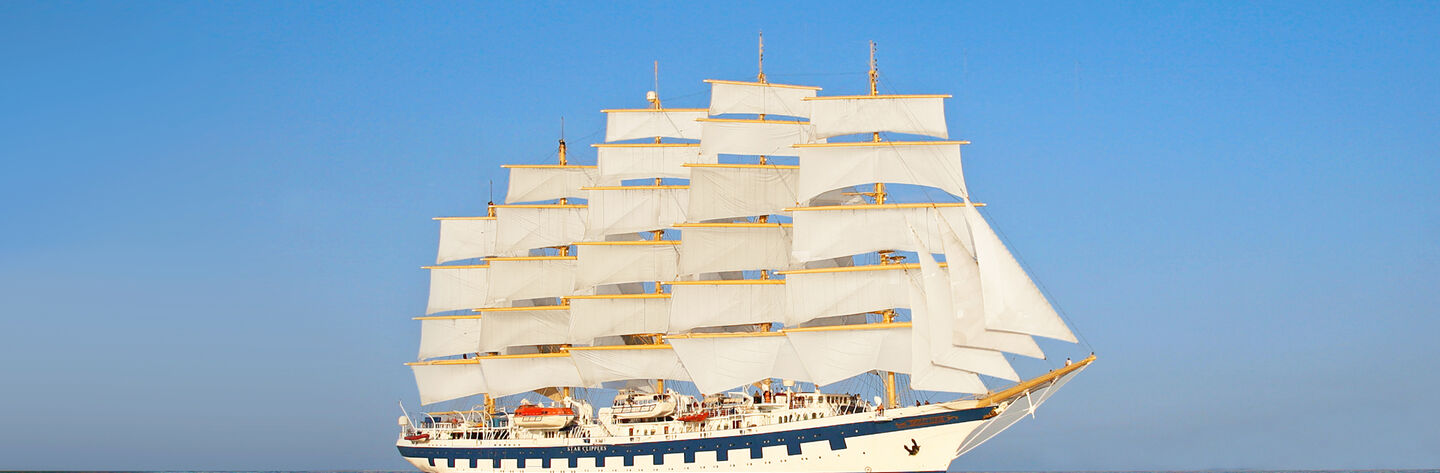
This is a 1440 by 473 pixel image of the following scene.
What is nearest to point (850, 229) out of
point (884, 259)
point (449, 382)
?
point (884, 259)

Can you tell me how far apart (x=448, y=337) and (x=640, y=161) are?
15.7 metres

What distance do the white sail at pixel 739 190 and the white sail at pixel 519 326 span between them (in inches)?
473

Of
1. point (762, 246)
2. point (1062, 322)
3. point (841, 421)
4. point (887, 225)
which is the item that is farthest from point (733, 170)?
point (1062, 322)

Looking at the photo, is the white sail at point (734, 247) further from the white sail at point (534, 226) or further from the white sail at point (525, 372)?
the white sail at point (534, 226)

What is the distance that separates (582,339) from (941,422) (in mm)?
21818

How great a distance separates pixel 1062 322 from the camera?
6625cm

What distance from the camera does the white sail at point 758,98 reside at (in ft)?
269

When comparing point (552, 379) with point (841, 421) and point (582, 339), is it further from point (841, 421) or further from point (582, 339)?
point (841, 421)

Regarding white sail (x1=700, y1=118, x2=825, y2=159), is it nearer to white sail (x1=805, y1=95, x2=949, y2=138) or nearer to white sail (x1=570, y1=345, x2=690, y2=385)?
white sail (x1=805, y1=95, x2=949, y2=138)

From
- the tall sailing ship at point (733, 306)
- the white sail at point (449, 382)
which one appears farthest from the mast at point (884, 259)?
the white sail at point (449, 382)

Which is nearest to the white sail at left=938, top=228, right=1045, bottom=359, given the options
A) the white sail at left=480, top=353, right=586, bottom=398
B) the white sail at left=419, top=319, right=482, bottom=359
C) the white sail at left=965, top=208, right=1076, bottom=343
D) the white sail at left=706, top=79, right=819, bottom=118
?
the white sail at left=965, top=208, right=1076, bottom=343

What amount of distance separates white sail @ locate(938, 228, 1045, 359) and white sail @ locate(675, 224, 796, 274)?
460 inches

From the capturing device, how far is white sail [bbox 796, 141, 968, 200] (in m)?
74.6

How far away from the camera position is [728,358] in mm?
76875
